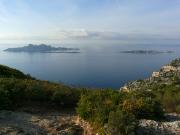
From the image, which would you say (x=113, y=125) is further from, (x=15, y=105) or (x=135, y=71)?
(x=135, y=71)

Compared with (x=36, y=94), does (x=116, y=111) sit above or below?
above

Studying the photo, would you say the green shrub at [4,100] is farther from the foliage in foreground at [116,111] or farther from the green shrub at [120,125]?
the green shrub at [120,125]

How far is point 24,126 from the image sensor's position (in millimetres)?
9445

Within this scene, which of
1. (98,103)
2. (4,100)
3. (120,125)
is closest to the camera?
(120,125)

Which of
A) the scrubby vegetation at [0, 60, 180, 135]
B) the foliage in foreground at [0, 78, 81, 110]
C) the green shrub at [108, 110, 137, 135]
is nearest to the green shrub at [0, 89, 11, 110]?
the scrubby vegetation at [0, 60, 180, 135]

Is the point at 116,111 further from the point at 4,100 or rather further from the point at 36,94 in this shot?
the point at 36,94

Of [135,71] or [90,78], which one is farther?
[135,71]

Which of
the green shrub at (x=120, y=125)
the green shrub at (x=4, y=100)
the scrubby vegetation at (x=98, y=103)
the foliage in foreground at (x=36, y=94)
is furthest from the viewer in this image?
the foliage in foreground at (x=36, y=94)

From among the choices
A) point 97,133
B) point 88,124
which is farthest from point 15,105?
point 97,133

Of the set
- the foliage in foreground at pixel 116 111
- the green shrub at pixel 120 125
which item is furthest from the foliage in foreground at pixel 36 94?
the green shrub at pixel 120 125

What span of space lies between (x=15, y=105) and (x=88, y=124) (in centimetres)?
358

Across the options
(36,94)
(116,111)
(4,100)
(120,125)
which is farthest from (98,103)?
(36,94)

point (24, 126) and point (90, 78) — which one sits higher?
point (24, 126)

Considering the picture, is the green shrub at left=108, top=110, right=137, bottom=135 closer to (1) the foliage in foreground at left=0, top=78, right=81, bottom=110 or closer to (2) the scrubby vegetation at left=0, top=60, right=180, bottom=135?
(2) the scrubby vegetation at left=0, top=60, right=180, bottom=135
